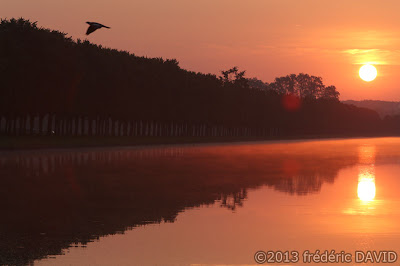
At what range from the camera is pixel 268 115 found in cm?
14488

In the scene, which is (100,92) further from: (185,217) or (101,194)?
(185,217)

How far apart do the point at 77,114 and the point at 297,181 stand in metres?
54.8

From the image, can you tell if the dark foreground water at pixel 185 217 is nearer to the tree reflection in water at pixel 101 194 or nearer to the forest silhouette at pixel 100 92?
the tree reflection in water at pixel 101 194

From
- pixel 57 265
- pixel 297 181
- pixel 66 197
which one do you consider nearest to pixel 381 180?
pixel 297 181

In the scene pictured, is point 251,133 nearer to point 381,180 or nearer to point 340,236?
point 381,180

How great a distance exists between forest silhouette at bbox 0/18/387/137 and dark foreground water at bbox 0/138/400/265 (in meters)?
38.4

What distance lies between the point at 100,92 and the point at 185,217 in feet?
217

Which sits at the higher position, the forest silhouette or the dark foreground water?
the forest silhouette

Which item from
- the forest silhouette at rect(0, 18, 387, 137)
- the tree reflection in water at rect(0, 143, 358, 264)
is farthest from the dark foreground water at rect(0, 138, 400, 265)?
the forest silhouette at rect(0, 18, 387, 137)

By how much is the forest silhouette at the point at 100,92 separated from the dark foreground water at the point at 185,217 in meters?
38.4

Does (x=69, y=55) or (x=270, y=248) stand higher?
(x=69, y=55)

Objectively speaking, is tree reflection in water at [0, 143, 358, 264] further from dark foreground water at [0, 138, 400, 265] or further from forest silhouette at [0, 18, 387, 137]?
forest silhouette at [0, 18, 387, 137]

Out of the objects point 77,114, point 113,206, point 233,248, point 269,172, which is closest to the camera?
point 233,248

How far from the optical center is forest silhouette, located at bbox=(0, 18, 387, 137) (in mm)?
65438
